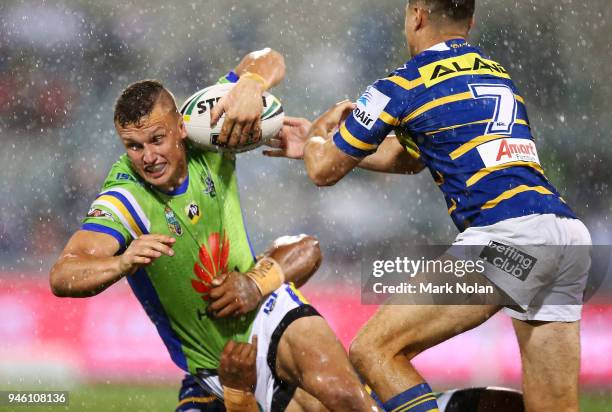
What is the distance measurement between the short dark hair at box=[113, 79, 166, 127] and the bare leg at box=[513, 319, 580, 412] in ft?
5.86

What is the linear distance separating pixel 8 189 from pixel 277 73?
493 centimetres

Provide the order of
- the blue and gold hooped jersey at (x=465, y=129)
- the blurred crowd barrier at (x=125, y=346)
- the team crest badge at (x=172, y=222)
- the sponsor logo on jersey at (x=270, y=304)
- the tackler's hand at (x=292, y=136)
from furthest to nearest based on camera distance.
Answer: the blurred crowd barrier at (x=125, y=346), the tackler's hand at (x=292, y=136), the sponsor logo on jersey at (x=270, y=304), the team crest badge at (x=172, y=222), the blue and gold hooped jersey at (x=465, y=129)

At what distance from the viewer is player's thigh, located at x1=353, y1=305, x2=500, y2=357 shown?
326 centimetres

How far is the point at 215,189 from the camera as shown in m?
4.08

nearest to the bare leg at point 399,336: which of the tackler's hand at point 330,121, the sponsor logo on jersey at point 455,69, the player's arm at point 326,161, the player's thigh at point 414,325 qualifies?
the player's thigh at point 414,325

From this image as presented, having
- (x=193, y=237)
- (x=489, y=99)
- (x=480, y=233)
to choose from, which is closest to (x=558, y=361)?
(x=480, y=233)

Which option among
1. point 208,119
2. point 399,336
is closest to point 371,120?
point 208,119

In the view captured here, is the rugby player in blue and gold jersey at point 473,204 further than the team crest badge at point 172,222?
No

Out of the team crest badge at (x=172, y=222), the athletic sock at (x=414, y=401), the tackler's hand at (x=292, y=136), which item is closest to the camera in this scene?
the athletic sock at (x=414, y=401)

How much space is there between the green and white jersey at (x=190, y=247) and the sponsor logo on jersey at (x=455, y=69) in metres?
1.15

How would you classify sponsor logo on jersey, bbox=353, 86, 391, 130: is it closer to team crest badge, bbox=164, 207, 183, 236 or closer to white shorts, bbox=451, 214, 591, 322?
white shorts, bbox=451, 214, 591, 322

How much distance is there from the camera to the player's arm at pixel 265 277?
3.90 meters

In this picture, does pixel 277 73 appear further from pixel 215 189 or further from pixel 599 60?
pixel 599 60

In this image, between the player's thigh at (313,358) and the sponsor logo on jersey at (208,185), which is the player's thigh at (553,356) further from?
the sponsor logo on jersey at (208,185)
